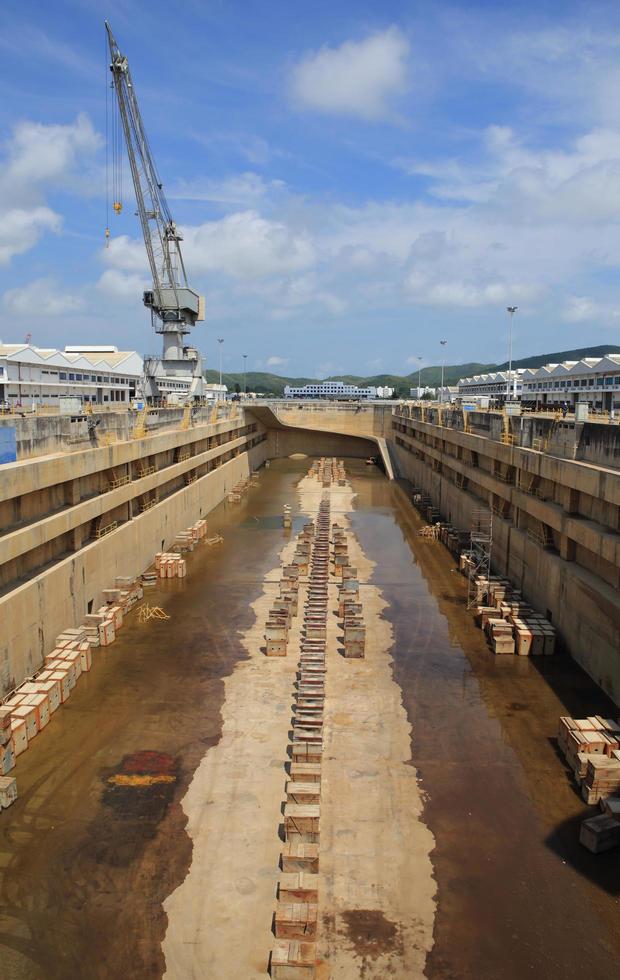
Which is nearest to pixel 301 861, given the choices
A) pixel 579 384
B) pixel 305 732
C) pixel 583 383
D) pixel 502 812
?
pixel 502 812

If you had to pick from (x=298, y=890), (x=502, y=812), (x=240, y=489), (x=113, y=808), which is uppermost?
(x=240, y=489)

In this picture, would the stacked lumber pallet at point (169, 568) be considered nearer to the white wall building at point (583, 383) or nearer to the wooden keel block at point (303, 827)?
the wooden keel block at point (303, 827)

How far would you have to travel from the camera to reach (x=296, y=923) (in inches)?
330

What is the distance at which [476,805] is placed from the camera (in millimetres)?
11266

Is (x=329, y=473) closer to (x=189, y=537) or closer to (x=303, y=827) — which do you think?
(x=189, y=537)

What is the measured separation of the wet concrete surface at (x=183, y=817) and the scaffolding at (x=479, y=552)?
2.85m

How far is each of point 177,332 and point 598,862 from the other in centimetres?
4104

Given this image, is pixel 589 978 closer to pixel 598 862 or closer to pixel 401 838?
pixel 598 862

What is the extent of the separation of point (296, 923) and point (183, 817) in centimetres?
312

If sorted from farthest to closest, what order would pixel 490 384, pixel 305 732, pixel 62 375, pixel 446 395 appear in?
1. pixel 446 395
2. pixel 490 384
3. pixel 62 375
4. pixel 305 732

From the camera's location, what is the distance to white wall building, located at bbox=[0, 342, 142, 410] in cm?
4697

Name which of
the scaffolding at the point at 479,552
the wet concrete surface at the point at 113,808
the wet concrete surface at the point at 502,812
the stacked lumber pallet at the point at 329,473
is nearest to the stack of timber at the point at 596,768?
the wet concrete surface at the point at 502,812

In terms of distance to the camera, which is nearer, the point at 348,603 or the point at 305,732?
the point at 305,732

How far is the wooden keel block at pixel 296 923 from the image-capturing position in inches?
330
